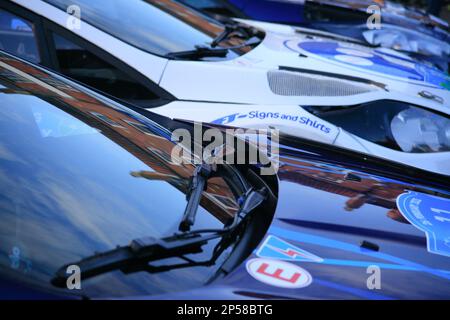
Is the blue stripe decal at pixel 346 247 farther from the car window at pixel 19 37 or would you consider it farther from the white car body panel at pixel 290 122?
the car window at pixel 19 37

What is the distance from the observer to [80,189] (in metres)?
1.52

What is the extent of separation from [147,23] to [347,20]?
3.23 meters

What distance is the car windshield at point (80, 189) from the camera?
4.30 ft

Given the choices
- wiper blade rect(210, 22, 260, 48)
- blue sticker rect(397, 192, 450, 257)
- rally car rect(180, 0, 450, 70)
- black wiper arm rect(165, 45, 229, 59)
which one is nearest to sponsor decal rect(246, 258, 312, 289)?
blue sticker rect(397, 192, 450, 257)

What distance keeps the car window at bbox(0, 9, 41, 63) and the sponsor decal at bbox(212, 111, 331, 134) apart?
3.59ft

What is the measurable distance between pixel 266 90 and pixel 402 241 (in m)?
1.75

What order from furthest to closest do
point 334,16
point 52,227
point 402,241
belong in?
point 334,16 < point 402,241 < point 52,227

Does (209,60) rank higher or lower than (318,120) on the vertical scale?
higher

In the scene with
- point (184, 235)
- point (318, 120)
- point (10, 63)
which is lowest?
point (318, 120)

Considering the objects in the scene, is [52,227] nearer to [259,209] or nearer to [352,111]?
[259,209]

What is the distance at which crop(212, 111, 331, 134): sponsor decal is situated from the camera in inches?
A: 122

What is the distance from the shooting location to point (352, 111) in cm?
326

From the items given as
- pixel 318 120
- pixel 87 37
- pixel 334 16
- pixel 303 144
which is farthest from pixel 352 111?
pixel 334 16

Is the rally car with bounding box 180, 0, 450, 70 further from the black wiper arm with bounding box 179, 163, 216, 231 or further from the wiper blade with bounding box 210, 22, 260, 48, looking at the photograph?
the black wiper arm with bounding box 179, 163, 216, 231
